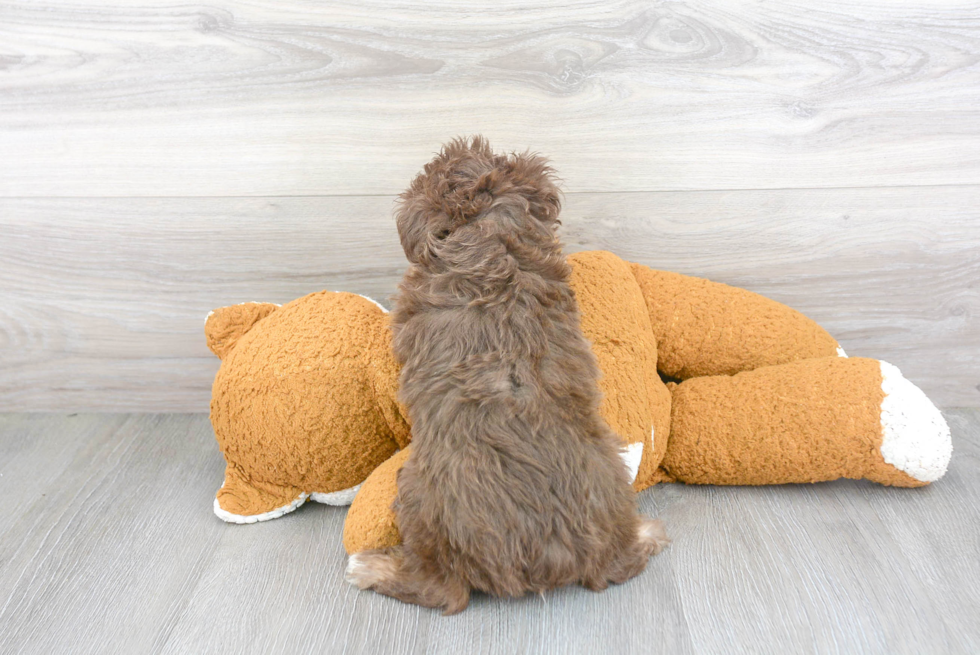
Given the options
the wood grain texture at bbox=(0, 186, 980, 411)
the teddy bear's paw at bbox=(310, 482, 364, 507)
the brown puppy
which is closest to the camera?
the brown puppy

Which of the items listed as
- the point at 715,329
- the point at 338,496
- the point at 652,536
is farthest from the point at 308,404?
the point at 715,329

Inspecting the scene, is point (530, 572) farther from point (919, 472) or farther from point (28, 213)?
point (28, 213)

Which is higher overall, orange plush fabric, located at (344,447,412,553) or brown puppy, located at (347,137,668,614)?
brown puppy, located at (347,137,668,614)

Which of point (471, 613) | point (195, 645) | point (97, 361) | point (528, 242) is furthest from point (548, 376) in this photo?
point (97, 361)

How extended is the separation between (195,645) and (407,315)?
0.46 meters

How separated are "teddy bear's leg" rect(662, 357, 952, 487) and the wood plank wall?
251 millimetres

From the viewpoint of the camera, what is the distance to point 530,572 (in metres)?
0.79

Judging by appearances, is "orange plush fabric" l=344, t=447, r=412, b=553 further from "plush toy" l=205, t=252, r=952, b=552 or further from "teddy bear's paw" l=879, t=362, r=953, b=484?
"teddy bear's paw" l=879, t=362, r=953, b=484

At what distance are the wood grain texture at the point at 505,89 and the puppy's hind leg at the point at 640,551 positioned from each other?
1.82 ft

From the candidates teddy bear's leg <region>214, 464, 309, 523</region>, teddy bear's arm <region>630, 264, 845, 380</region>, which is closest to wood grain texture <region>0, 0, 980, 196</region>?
teddy bear's arm <region>630, 264, 845, 380</region>

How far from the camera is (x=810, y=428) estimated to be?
3.21 feet

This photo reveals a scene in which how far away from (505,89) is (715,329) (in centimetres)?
50

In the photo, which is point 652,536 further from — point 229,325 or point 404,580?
point 229,325

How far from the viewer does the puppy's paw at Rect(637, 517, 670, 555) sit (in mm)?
879
